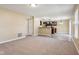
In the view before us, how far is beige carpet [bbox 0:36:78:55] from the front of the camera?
237 centimetres

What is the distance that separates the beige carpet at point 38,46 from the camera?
2.37 meters

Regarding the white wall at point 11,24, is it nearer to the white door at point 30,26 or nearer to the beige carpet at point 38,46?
the white door at point 30,26

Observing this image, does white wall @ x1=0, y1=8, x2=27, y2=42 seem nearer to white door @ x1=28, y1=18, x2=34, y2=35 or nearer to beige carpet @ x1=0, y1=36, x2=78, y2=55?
white door @ x1=28, y1=18, x2=34, y2=35

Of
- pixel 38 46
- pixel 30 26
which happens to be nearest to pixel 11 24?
pixel 30 26

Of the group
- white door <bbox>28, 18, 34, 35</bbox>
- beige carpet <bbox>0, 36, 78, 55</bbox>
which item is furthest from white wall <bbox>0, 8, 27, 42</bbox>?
beige carpet <bbox>0, 36, 78, 55</bbox>

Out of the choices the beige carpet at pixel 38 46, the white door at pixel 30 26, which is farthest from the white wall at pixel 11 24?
the beige carpet at pixel 38 46

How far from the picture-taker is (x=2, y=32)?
105 inches

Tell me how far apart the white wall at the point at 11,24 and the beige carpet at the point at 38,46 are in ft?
0.69

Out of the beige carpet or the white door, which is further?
the white door

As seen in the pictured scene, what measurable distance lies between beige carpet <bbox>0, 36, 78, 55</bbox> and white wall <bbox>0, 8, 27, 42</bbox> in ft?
0.69

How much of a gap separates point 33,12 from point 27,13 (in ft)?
0.52

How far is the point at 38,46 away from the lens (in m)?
2.57
